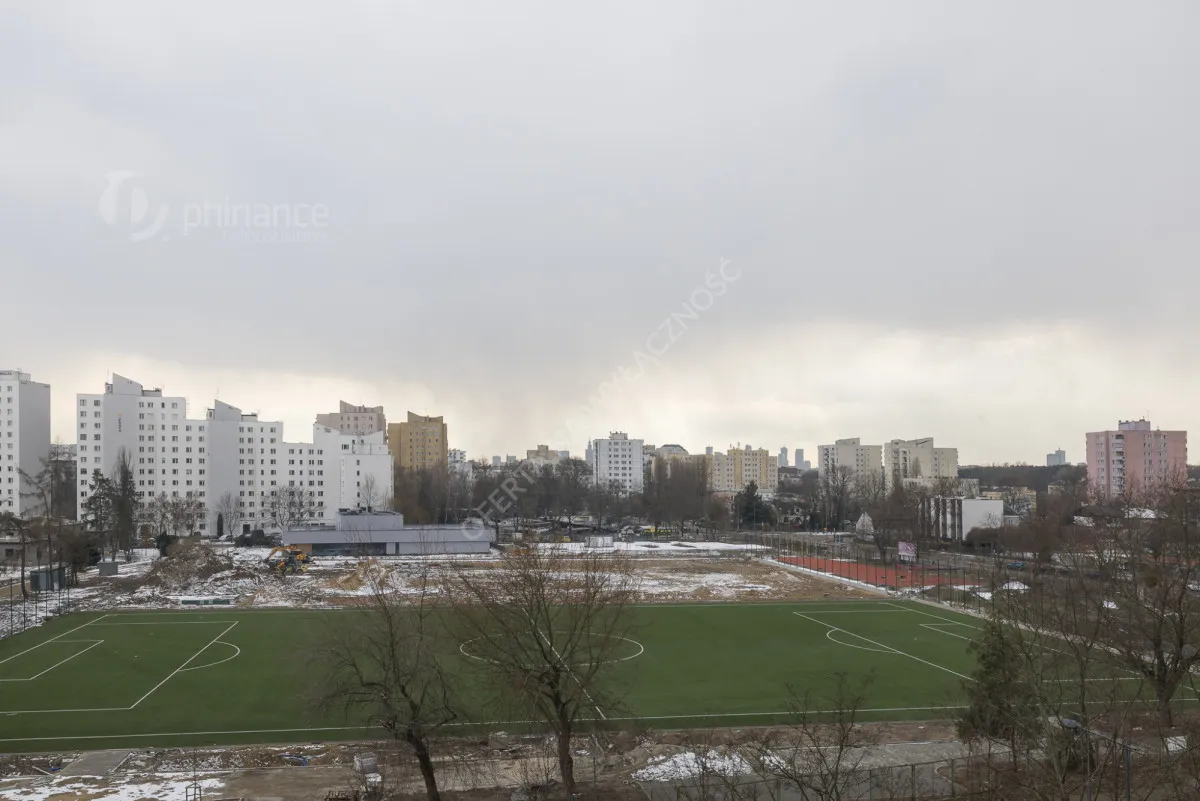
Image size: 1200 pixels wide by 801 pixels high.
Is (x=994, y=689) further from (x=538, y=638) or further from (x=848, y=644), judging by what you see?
(x=848, y=644)

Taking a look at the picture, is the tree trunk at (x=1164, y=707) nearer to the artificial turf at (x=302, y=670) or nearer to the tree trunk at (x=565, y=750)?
the artificial turf at (x=302, y=670)

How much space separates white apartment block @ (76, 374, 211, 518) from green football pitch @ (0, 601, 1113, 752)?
5484cm

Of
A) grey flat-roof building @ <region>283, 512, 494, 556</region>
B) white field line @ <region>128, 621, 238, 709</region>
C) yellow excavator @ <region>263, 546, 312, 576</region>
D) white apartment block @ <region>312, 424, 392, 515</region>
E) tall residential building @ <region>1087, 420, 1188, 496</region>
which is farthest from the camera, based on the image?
tall residential building @ <region>1087, 420, 1188, 496</region>

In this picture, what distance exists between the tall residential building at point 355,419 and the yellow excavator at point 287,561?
Answer: 101063mm

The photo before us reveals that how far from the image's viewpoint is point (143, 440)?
94.5 meters

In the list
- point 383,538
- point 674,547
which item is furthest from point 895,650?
point 383,538

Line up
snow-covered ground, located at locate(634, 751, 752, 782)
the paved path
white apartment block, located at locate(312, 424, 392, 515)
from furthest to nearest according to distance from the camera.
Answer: white apartment block, located at locate(312, 424, 392, 515), the paved path, snow-covered ground, located at locate(634, 751, 752, 782)

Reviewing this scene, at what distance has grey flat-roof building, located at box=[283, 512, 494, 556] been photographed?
7156 cm

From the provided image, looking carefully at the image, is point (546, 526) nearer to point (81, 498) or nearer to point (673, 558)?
point (673, 558)

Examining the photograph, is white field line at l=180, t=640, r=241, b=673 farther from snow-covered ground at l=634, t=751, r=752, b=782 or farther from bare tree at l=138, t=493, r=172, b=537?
bare tree at l=138, t=493, r=172, b=537

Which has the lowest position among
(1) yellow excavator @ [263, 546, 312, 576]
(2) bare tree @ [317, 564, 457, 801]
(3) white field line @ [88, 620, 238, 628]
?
(3) white field line @ [88, 620, 238, 628]

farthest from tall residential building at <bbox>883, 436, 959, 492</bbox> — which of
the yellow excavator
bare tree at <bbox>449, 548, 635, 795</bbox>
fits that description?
bare tree at <bbox>449, 548, 635, 795</bbox>

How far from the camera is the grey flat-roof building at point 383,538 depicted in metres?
71.6

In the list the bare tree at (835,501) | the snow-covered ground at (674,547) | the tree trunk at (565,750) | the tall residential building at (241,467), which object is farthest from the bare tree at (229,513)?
the tree trunk at (565,750)
